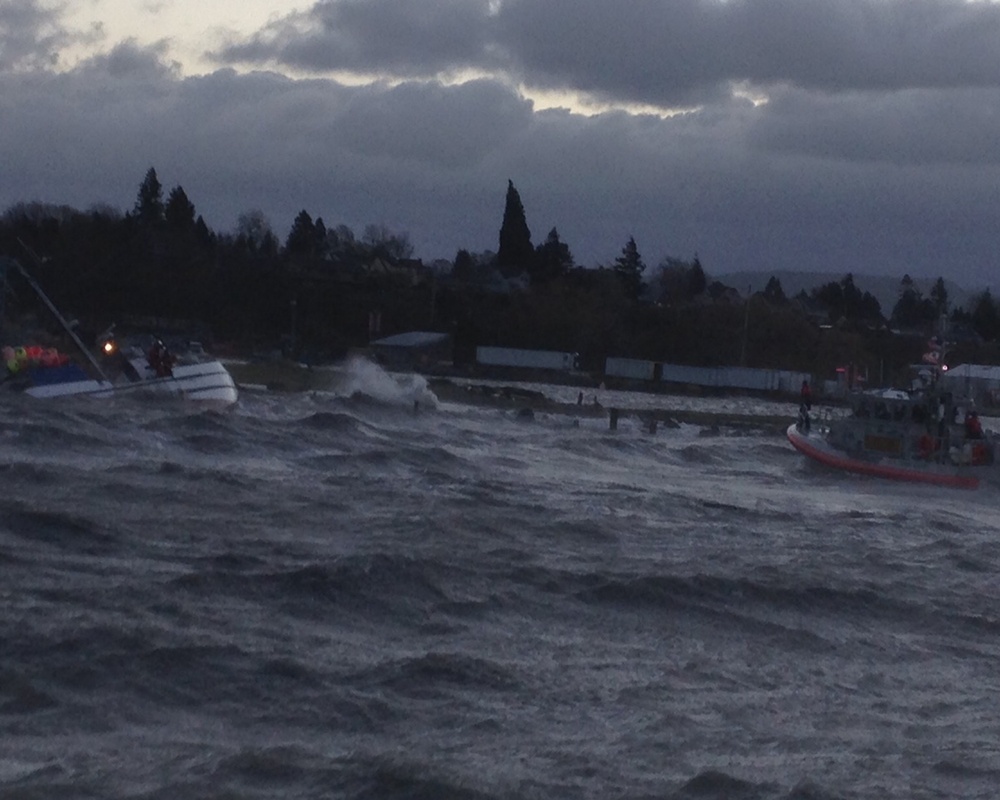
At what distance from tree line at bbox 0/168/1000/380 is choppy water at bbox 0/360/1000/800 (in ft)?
200

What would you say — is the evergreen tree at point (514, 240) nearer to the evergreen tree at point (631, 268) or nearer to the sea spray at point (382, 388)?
the evergreen tree at point (631, 268)

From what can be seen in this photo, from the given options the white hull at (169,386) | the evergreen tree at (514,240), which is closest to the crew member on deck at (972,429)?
the white hull at (169,386)

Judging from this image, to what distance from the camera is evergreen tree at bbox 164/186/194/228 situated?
11098 centimetres

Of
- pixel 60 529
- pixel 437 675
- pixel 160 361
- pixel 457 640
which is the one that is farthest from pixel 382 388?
pixel 437 675

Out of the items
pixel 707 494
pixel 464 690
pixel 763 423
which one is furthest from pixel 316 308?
pixel 464 690

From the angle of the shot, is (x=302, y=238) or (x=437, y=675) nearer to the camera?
(x=437, y=675)

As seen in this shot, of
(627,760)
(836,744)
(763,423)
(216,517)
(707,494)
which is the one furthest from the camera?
(763,423)

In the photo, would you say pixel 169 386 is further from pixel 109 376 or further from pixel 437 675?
pixel 437 675

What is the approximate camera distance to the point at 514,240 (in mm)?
→ 126688

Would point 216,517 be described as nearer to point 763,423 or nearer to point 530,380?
point 763,423

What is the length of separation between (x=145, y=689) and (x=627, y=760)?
2.87 metres

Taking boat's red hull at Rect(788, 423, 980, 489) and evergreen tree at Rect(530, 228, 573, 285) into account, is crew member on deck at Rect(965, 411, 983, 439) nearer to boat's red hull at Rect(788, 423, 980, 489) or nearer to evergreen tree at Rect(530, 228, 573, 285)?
boat's red hull at Rect(788, 423, 980, 489)

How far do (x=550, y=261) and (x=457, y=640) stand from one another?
109 m

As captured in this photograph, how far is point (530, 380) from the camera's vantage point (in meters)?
80.0
